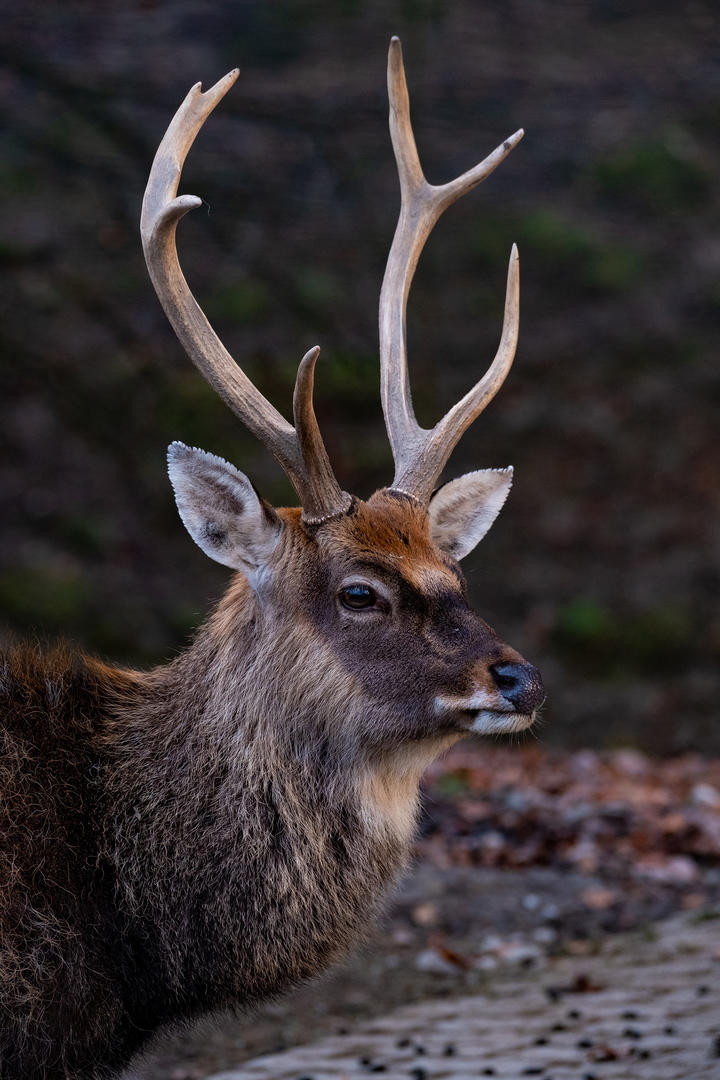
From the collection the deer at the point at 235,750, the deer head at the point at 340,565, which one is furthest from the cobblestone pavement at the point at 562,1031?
the deer head at the point at 340,565

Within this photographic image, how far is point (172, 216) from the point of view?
395 centimetres

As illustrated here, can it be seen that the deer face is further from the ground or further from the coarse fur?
the ground

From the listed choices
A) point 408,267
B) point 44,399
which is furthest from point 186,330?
point 44,399

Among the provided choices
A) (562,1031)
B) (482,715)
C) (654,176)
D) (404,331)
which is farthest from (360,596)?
(654,176)

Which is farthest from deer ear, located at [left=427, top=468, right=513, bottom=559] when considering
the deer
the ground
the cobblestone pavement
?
the cobblestone pavement

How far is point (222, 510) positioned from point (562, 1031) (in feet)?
8.01

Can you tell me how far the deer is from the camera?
3.65 m

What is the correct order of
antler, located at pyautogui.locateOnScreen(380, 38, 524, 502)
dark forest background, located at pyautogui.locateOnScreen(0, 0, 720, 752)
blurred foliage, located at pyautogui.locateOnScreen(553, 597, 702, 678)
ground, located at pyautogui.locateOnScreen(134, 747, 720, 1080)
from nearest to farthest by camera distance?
antler, located at pyautogui.locateOnScreen(380, 38, 524, 502) → ground, located at pyautogui.locateOnScreen(134, 747, 720, 1080) → dark forest background, located at pyautogui.locateOnScreen(0, 0, 720, 752) → blurred foliage, located at pyautogui.locateOnScreen(553, 597, 702, 678)

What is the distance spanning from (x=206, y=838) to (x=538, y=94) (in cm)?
944

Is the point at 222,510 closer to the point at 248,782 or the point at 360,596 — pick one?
the point at 360,596

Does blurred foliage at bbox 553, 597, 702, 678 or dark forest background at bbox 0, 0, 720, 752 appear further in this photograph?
blurred foliage at bbox 553, 597, 702, 678

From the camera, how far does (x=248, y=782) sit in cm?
389

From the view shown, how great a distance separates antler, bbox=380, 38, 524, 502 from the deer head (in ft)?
0.06

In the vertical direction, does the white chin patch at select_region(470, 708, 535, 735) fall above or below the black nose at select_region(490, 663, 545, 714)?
below
